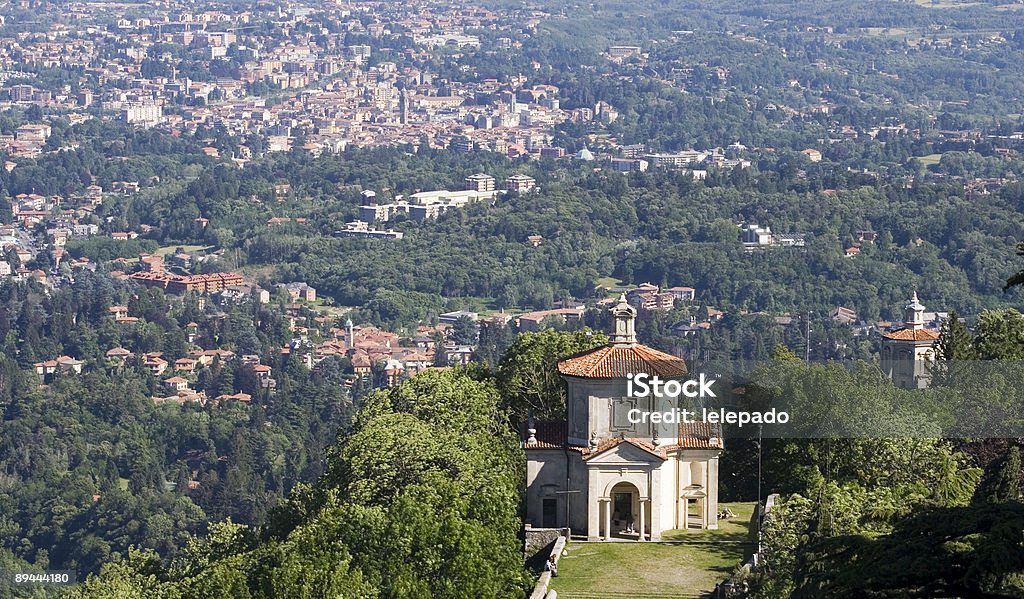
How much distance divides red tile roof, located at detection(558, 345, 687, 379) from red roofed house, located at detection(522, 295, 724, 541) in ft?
0.05

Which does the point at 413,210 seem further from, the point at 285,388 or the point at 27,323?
the point at 285,388

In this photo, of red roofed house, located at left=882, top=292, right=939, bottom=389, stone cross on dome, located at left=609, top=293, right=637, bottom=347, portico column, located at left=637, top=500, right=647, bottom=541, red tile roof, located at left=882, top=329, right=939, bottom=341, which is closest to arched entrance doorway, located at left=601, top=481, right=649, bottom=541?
portico column, located at left=637, top=500, right=647, bottom=541

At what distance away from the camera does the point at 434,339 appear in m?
130

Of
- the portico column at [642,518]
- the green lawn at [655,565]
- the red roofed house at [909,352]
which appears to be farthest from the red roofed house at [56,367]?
the green lawn at [655,565]

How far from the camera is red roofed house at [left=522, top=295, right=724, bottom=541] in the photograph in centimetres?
3334

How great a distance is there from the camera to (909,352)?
4406cm

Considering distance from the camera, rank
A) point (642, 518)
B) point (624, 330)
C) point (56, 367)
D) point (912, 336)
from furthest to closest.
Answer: point (56, 367), point (912, 336), point (624, 330), point (642, 518)

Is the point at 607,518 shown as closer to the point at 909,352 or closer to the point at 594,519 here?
the point at 594,519

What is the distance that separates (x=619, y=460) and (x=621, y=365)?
136 centimetres

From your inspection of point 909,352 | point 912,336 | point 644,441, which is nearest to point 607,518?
point 644,441

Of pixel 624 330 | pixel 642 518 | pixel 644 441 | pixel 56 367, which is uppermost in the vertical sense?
pixel 624 330

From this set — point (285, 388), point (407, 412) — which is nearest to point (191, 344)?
point (285, 388)

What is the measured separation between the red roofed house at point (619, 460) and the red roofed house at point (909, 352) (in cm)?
951

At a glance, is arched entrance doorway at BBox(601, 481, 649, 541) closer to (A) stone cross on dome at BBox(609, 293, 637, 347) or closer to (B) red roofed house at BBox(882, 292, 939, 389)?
(A) stone cross on dome at BBox(609, 293, 637, 347)
